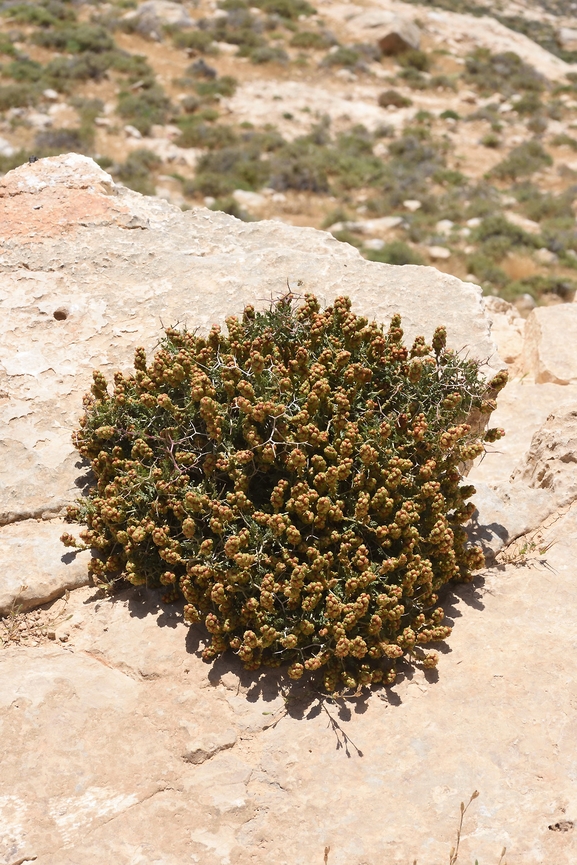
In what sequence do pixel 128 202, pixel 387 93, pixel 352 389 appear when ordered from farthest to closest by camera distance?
pixel 387 93
pixel 128 202
pixel 352 389

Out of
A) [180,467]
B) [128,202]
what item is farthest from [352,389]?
[128,202]

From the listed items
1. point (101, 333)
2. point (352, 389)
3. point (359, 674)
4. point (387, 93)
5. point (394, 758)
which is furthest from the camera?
point (387, 93)

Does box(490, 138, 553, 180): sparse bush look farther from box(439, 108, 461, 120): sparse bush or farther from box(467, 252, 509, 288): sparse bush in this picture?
box(467, 252, 509, 288): sparse bush

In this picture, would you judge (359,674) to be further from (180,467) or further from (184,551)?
(180,467)

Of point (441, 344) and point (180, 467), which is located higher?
point (441, 344)

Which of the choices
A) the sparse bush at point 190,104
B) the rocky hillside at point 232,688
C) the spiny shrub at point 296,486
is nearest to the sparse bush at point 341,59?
the sparse bush at point 190,104

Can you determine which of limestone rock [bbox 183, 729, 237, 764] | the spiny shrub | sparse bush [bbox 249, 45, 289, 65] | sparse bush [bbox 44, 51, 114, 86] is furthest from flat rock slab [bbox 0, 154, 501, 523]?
sparse bush [bbox 249, 45, 289, 65]
